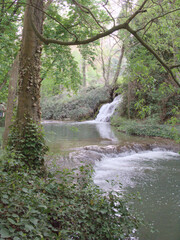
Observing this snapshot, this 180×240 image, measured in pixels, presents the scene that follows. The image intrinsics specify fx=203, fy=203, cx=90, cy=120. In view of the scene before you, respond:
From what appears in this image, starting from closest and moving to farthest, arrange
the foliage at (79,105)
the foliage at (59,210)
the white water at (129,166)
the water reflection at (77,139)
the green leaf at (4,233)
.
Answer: the green leaf at (4,233) → the foliage at (59,210) → the white water at (129,166) → the water reflection at (77,139) → the foliage at (79,105)

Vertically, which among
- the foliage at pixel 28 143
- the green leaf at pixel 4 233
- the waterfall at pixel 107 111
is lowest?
the green leaf at pixel 4 233

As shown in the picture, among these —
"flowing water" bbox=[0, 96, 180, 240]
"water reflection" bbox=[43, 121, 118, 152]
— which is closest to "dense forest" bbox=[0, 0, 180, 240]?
"flowing water" bbox=[0, 96, 180, 240]

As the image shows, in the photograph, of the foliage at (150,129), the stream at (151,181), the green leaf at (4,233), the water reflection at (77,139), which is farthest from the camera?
the foliage at (150,129)

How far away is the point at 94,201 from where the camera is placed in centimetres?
320

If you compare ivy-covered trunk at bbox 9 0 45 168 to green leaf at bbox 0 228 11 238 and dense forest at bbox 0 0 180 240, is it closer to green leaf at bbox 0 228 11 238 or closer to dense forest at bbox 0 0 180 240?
dense forest at bbox 0 0 180 240

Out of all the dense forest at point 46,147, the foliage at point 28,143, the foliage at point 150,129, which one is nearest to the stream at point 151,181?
the foliage at point 28,143

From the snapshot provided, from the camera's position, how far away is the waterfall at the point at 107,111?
21.4m

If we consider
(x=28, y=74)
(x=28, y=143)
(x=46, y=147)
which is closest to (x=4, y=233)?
(x=28, y=143)

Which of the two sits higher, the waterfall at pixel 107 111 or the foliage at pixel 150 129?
the waterfall at pixel 107 111

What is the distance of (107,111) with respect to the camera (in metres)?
22.3

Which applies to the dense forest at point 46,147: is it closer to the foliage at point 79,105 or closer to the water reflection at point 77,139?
the water reflection at point 77,139

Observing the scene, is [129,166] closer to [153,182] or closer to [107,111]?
[153,182]

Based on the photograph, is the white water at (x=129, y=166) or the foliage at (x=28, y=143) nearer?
the foliage at (x=28, y=143)

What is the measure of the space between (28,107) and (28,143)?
2.62 ft
